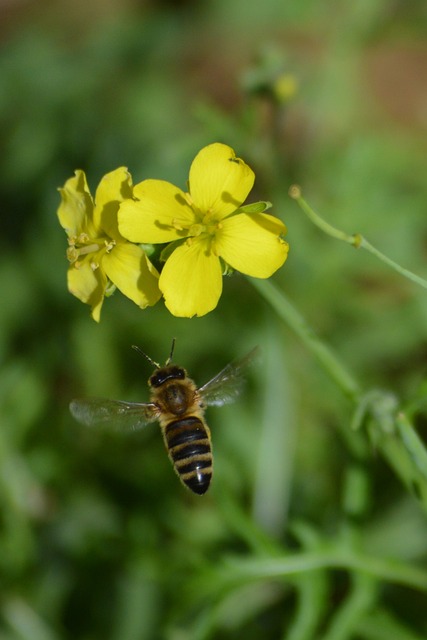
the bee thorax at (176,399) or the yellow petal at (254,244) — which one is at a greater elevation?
the yellow petal at (254,244)

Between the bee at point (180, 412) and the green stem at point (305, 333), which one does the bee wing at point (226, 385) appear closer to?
the bee at point (180, 412)

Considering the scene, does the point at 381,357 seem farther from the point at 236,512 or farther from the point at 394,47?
the point at 394,47

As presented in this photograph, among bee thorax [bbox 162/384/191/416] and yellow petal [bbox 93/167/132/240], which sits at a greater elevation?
yellow petal [bbox 93/167/132/240]

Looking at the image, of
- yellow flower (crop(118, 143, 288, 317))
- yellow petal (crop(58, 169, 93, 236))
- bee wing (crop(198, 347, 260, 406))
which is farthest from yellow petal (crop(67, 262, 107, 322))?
bee wing (crop(198, 347, 260, 406))


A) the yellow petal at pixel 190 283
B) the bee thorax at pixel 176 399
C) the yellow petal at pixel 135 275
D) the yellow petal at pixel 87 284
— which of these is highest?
the yellow petal at pixel 87 284

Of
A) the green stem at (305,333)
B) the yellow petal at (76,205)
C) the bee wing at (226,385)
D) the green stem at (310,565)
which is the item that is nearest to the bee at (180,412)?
the bee wing at (226,385)

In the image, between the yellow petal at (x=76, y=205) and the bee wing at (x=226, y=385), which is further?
the bee wing at (x=226, y=385)

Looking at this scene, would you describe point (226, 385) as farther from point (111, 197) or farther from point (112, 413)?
point (111, 197)

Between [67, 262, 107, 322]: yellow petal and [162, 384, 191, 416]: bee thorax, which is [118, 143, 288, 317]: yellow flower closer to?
[67, 262, 107, 322]: yellow petal
